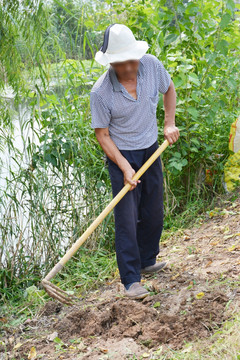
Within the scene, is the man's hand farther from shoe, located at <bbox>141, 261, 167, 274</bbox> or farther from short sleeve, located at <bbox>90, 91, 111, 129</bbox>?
shoe, located at <bbox>141, 261, 167, 274</bbox>

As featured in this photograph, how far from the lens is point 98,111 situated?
3.18 meters

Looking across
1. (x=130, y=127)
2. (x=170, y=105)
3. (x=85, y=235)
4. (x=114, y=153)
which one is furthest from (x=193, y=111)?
(x=85, y=235)

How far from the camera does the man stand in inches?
123

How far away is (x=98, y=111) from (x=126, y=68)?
11.9 inches

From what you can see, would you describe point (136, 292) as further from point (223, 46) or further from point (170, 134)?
point (223, 46)

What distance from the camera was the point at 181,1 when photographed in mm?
4535

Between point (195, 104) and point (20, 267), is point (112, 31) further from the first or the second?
point (20, 267)

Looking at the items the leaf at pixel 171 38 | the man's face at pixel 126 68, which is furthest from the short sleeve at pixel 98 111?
the leaf at pixel 171 38

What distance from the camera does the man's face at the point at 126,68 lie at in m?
3.11

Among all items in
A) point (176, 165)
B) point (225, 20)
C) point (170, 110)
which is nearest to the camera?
point (170, 110)

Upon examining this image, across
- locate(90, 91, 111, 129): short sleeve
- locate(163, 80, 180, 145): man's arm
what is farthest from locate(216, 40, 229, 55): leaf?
locate(90, 91, 111, 129): short sleeve

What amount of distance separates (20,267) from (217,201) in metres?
1.96

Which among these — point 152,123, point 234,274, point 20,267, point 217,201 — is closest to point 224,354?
point 234,274

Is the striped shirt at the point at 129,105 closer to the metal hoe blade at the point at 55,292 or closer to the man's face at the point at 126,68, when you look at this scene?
the man's face at the point at 126,68
